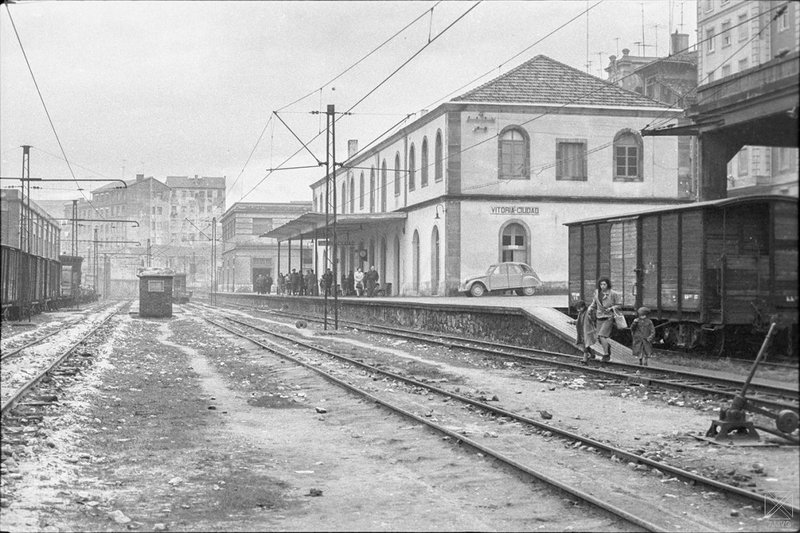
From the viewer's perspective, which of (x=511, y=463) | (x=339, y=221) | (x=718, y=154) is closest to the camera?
(x=718, y=154)

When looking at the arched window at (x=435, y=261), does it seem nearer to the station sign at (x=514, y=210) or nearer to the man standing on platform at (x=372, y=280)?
the station sign at (x=514, y=210)

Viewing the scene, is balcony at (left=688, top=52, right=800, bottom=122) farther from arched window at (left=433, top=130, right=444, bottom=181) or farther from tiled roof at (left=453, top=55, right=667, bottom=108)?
arched window at (left=433, top=130, right=444, bottom=181)

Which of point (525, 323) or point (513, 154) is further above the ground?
point (513, 154)

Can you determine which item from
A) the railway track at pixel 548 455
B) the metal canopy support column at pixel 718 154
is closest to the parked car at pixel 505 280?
the railway track at pixel 548 455

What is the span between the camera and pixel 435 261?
39031 millimetres

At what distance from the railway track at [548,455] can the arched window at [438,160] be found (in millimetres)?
24434

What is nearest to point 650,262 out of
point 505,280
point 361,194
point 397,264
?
point 505,280

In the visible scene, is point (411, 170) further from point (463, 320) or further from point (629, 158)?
point (463, 320)

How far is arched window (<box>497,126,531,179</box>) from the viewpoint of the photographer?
3825 cm

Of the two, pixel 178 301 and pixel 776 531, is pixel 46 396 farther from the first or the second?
pixel 178 301

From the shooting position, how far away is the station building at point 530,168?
124 feet

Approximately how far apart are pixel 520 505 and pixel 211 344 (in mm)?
17569

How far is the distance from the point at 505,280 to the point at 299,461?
1117 inches

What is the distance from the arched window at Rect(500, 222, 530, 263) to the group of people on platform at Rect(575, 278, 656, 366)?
22.2m
